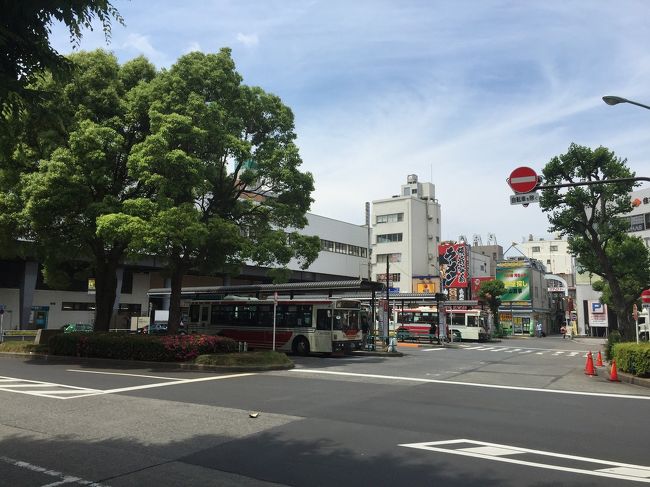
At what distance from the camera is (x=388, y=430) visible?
8.50 metres

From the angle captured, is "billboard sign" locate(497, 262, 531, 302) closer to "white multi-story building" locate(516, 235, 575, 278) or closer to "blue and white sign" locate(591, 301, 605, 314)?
"blue and white sign" locate(591, 301, 605, 314)

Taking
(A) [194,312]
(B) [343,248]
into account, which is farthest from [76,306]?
(B) [343,248]

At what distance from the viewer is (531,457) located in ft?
22.7

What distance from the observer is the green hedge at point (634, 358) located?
618 inches

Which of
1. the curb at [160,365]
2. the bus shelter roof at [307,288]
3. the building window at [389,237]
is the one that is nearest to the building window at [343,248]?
the building window at [389,237]

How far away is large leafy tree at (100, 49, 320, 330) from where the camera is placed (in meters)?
17.8

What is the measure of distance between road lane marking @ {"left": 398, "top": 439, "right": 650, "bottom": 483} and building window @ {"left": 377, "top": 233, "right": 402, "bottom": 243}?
214ft

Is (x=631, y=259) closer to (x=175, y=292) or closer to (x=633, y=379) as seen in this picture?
(x=633, y=379)

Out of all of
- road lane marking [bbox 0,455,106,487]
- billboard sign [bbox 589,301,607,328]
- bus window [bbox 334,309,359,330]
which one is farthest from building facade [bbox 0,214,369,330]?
road lane marking [bbox 0,455,106,487]

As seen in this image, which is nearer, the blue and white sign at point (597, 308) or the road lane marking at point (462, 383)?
the road lane marking at point (462, 383)

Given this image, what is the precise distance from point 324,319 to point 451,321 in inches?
937

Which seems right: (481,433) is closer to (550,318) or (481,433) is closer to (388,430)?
(388,430)

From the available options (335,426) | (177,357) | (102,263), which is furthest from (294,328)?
(335,426)

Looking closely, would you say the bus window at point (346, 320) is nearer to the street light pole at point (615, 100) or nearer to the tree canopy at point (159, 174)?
the tree canopy at point (159, 174)
